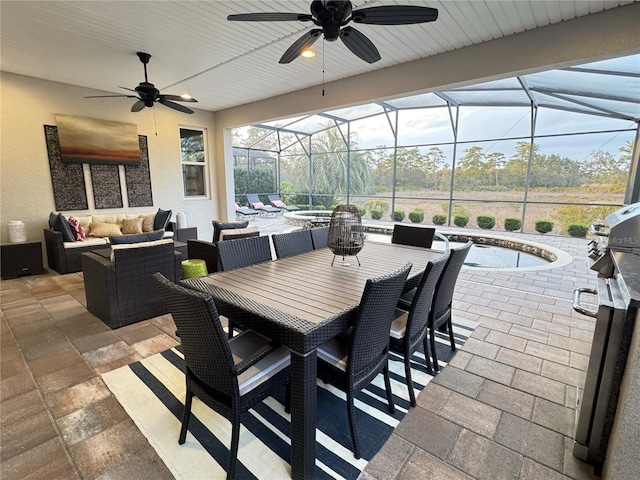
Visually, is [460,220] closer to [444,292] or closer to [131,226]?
[444,292]

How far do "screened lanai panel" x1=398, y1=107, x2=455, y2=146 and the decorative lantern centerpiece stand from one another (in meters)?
7.65

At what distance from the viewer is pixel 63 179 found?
16.7 ft

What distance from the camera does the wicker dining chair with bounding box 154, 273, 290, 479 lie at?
1.25m

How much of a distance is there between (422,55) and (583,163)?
665 centimetres

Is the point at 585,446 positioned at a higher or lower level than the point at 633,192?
lower

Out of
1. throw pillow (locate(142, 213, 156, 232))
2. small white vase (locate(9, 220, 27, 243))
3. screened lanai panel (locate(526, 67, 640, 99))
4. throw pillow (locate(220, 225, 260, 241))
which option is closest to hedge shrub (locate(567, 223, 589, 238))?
screened lanai panel (locate(526, 67, 640, 99))

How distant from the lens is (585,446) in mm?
1503

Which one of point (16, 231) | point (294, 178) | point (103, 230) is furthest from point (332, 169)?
point (16, 231)

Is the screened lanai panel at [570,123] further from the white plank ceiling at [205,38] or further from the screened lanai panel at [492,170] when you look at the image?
the white plank ceiling at [205,38]

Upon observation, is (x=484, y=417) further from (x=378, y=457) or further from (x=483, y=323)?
(x=483, y=323)

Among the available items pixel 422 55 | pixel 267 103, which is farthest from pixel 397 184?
pixel 422 55

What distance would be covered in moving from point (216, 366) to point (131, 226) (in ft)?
17.3

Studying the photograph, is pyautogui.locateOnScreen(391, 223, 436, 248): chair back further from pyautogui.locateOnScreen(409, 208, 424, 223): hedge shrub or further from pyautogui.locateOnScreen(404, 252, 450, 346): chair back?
pyautogui.locateOnScreen(409, 208, 424, 223): hedge shrub

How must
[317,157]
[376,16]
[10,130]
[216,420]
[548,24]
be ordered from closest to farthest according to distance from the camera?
[216,420] < [376,16] < [548,24] < [10,130] < [317,157]
